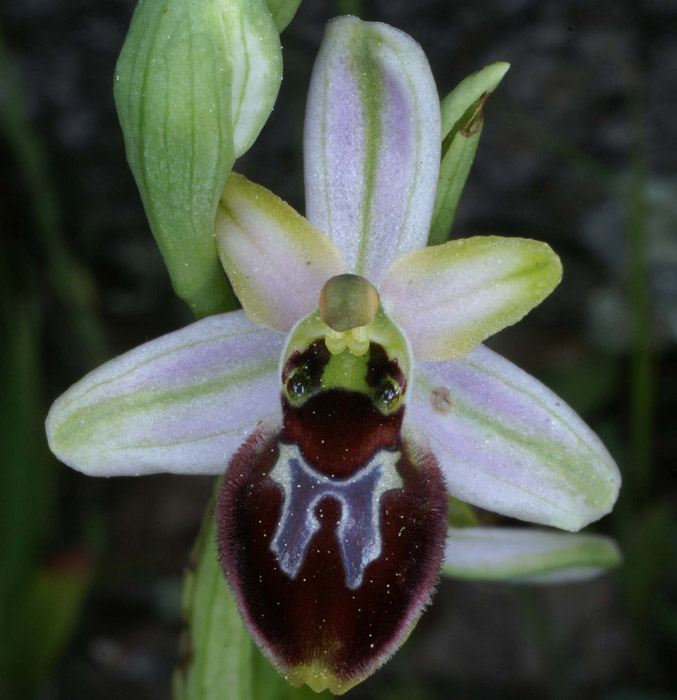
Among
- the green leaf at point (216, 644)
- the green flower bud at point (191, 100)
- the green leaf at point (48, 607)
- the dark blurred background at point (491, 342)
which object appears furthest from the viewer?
the dark blurred background at point (491, 342)

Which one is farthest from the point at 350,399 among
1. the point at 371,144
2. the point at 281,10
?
the point at 281,10

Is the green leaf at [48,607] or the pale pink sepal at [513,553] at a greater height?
the pale pink sepal at [513,553]

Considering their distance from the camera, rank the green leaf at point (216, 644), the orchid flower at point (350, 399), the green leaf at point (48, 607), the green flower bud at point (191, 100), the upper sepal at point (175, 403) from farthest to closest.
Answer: the green leaf at point (48, 607) → the green leaf at point (216, 644) → the upper sepal at point (175, 403) → the orchid flower at point (350, 399) → the green flower bud at point (191, 100)

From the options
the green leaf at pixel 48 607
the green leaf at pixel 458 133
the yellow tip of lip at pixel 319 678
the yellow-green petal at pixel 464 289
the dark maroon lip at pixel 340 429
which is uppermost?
the green leaf at pixel 458 133

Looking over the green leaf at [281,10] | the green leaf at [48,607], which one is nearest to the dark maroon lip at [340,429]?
the green leaf at [281,10]

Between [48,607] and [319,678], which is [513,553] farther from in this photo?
[48,607]

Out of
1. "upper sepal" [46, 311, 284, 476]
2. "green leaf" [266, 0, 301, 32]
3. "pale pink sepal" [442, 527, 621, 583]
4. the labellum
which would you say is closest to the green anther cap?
the labellum

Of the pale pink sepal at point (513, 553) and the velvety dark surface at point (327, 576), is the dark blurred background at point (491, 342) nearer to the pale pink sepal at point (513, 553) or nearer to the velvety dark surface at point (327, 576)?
the pale pink sepal at point (513, 553)

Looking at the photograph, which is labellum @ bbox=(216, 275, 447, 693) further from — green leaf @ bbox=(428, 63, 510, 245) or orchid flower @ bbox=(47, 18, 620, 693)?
green leaf @ bbox=(428, 63, 510, 245)
